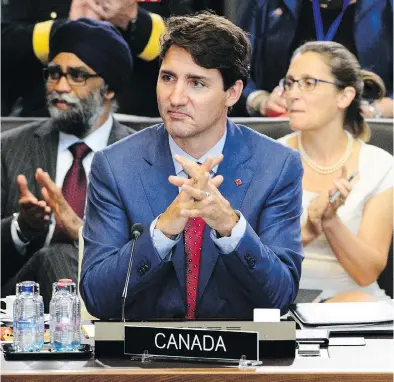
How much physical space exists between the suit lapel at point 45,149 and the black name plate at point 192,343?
7.94 feet

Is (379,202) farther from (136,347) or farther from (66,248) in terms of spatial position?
(136,347)

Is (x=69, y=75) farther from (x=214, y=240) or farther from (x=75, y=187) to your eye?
(x=214, y=240)

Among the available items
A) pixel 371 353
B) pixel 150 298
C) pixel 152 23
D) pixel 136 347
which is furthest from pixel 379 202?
pixel 136 347

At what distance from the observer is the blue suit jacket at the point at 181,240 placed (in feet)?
10.6

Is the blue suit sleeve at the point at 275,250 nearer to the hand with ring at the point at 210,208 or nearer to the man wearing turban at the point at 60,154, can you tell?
the hand with ring at the point at 210,208

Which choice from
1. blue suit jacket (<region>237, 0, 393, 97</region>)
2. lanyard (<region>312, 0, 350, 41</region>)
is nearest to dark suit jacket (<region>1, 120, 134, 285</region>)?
blue suit jacket (<region>237, 0, 393, 97</region>)

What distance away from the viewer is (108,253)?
3.32m

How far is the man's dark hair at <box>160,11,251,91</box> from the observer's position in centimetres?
354

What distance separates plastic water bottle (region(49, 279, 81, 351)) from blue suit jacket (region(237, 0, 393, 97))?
96.7 inches

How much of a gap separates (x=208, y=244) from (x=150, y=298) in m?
0.29

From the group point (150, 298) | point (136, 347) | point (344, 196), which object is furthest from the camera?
point (344, 196)

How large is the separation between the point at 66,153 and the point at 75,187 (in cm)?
19

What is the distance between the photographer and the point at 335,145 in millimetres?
4938

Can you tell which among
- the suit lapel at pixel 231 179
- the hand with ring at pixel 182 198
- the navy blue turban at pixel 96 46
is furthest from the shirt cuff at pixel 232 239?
the navy blue turban at pixel 96 46
